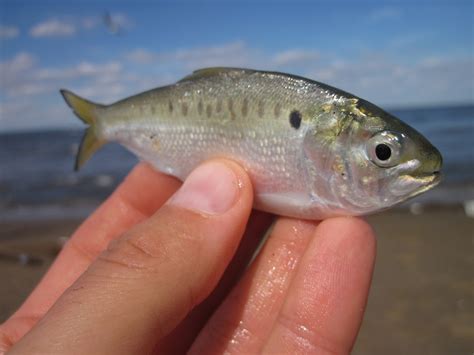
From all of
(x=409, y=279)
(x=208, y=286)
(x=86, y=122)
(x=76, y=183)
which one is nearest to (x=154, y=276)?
(x=208, y=286)

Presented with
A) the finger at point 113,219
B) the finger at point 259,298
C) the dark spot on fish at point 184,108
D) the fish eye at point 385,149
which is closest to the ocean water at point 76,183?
the finger at point 113,219

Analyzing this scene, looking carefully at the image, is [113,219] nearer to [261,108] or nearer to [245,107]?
[245,107]

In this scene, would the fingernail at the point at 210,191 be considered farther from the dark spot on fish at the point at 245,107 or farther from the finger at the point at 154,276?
the dark spot on fish at the point at 245,107

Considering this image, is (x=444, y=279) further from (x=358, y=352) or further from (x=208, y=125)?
(x=208, y=125)

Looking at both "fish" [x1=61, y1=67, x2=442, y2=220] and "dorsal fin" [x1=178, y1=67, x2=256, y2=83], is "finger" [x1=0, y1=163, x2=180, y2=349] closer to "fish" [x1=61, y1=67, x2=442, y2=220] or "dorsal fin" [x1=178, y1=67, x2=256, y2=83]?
"fish" [x1=61, y1=67, x2=442, y2=220]

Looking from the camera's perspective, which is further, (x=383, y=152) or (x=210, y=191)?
(x=210, y=191)

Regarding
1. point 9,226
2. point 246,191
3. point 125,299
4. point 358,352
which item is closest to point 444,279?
point 358,352
